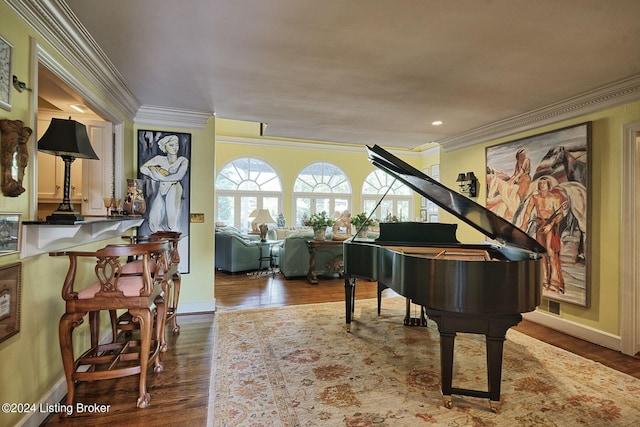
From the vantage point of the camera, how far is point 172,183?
12.2 ft

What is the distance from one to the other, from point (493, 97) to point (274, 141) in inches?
256

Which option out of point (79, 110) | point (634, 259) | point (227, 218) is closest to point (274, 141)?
point (227, 218)

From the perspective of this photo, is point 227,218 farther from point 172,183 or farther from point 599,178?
point 599,178

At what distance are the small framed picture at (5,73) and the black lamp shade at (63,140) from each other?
285 mm

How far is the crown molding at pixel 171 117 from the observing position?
11.7 feet

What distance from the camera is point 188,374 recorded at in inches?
92.5

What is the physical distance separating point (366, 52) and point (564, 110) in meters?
2.55

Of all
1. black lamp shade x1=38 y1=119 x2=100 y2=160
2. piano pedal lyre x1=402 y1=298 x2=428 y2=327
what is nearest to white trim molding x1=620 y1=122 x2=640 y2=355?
piano pedal lyre x1=402 y1=298 x2=428 y2=327

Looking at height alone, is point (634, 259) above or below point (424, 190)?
below

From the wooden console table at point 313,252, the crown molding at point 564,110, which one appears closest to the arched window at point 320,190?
the wooden console table at point 313,252

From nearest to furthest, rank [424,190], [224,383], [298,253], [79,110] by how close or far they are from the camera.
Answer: [224,383]
[424,190]
[79,110]
[298,253]

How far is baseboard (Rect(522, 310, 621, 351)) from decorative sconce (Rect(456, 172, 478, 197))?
181 centimetres

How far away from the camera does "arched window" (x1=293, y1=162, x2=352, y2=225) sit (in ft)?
30.1

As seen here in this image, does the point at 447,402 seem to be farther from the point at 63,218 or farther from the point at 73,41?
the point at 73,41
